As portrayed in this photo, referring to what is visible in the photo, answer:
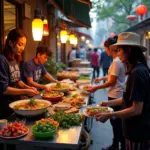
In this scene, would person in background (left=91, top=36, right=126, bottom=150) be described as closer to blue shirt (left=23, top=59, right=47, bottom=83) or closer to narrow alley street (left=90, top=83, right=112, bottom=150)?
narrow alley street (left=90, top=83, right=112, bottom=150)

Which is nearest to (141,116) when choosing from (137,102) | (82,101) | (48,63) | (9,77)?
(137,102)

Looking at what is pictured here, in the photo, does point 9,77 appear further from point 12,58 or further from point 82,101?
point 82,101

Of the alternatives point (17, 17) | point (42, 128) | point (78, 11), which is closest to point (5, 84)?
point (42, 128)

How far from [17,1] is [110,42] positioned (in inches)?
102

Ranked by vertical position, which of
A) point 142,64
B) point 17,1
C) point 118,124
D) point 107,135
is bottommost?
point 107,135

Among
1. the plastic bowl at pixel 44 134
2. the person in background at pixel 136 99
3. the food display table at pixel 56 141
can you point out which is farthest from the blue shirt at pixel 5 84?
the person in background at pixel 136 99

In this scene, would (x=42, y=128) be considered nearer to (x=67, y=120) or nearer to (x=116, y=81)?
(x=67, y=120)

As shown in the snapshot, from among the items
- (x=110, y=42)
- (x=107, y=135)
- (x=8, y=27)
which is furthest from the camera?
(x=107, y=135)

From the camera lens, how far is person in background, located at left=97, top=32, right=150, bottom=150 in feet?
8.37

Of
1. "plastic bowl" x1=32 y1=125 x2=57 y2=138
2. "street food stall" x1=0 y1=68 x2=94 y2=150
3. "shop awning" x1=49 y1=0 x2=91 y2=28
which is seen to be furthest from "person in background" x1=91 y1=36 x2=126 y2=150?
"shop awning" x1=49 y1=0 x2=91 y2=28

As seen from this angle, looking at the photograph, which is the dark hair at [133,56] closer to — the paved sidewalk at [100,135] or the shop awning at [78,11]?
the paved sidewalk at [100,135]

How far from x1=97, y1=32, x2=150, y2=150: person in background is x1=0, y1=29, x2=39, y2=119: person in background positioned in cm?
129

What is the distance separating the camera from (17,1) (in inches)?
215

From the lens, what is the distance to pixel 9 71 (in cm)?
323
